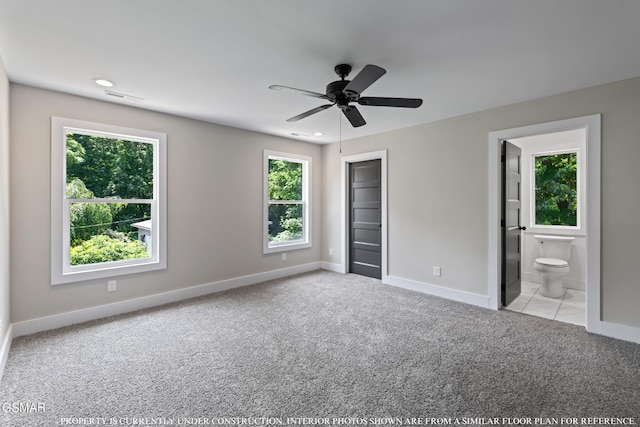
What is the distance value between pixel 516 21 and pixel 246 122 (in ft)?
10.7

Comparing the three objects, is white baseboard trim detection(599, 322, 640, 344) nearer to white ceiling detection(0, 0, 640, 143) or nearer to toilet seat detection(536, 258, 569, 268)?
toilet seat detection(536, 258, 569, 268)

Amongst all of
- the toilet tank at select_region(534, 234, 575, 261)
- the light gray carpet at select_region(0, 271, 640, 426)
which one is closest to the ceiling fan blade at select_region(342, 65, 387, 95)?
the light gray carpet at select_region(0, 271, 640, 426)

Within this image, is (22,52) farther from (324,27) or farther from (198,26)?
(324,27)

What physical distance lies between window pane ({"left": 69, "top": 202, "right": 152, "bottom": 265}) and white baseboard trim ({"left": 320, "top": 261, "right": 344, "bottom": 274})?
119 inches

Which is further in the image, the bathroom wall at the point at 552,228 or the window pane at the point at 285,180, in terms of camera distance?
the window pane at the point at 285,180

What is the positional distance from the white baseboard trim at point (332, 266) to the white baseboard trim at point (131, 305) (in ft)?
2.82

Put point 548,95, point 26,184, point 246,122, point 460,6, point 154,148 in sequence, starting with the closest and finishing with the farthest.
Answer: point 460,6 → point 26,184 → point 548,95 → point 154,148 → point 246,122

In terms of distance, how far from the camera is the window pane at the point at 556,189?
466cm

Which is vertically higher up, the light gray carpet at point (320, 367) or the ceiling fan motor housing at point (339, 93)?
the ceiling fan motor housing at point (339, 93)

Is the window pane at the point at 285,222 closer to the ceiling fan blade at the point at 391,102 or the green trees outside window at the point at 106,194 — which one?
the green trees outside window at the point at 106,194

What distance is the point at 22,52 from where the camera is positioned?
2268 millimetres

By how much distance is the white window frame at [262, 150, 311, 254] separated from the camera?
489cm

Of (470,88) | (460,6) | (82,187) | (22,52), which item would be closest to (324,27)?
(460,6)

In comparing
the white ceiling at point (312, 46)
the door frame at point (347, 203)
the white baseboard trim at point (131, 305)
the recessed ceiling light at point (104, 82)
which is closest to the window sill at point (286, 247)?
the white baseboard trim at point (131, 305)
